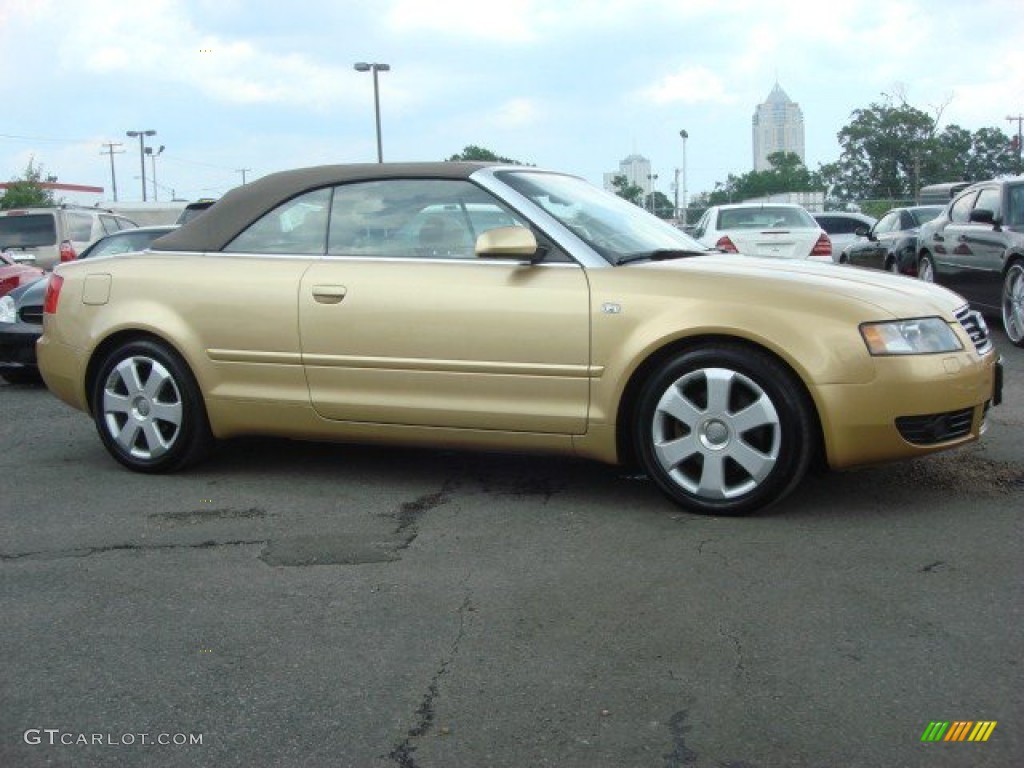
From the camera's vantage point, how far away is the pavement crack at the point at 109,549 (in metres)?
4.57

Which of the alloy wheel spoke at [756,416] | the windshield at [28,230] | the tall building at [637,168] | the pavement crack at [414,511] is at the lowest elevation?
the pavement crack at [414,511]

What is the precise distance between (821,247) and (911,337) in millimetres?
10231

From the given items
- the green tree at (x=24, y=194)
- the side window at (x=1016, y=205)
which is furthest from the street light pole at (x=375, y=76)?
the side window at (x=1016, y=205)

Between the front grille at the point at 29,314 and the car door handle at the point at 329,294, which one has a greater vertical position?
the car door handle at the point at 329,294

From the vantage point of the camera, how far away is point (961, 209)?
12.6m

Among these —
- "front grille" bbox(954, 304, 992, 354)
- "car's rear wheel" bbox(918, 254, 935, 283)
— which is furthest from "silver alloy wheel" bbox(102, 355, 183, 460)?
"car's rear wheel" bbox(918, 254, 935, 283)

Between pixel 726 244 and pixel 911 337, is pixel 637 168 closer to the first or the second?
pixel 726 244

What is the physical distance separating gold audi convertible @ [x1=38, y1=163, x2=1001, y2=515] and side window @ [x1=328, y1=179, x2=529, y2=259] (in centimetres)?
1

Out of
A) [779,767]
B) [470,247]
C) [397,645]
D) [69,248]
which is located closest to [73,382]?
[470,247]

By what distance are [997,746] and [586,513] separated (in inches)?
92.0

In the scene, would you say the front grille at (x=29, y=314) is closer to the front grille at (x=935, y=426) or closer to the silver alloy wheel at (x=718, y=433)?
the silver alloy wheel at (x=718, y=433)

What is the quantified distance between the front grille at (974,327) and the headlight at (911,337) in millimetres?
A: 170

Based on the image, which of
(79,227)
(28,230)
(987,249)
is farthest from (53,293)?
(79,227)

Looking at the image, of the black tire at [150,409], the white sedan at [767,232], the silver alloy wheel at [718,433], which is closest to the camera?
the silver alloy wheel at [718,433]
